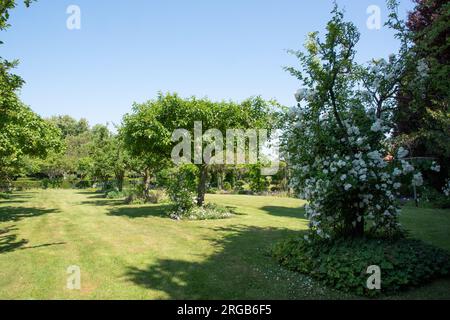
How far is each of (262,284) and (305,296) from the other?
104cm

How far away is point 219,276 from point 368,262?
338 cm

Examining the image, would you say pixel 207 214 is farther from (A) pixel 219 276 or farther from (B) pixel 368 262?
(B) pixel 368 262

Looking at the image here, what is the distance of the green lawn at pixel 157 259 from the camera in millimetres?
6934

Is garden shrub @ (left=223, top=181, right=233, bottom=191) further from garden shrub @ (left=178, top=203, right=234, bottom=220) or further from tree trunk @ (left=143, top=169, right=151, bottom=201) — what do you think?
garden shrub @ (left=178, top=203, right=234, bottom=220)

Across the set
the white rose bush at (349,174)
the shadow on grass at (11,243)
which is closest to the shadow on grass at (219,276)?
the white rose bush at (349,174)

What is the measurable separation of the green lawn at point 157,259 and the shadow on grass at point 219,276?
2 centimetres

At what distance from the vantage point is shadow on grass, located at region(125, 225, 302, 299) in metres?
6.88

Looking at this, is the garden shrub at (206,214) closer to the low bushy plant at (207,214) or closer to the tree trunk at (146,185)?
the low bushy plant at (207,214)

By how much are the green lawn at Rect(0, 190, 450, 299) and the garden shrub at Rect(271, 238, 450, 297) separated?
0.30m

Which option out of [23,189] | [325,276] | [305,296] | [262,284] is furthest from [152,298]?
[23,189]

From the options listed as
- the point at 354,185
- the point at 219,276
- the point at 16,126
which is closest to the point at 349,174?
the point at 354,185

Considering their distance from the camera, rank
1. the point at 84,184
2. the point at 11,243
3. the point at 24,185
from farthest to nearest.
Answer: the point at 84,184 < the point at 24,185 < the point at 11,243

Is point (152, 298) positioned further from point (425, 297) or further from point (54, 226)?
point (54, 226)

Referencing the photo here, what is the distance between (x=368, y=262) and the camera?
715cm
